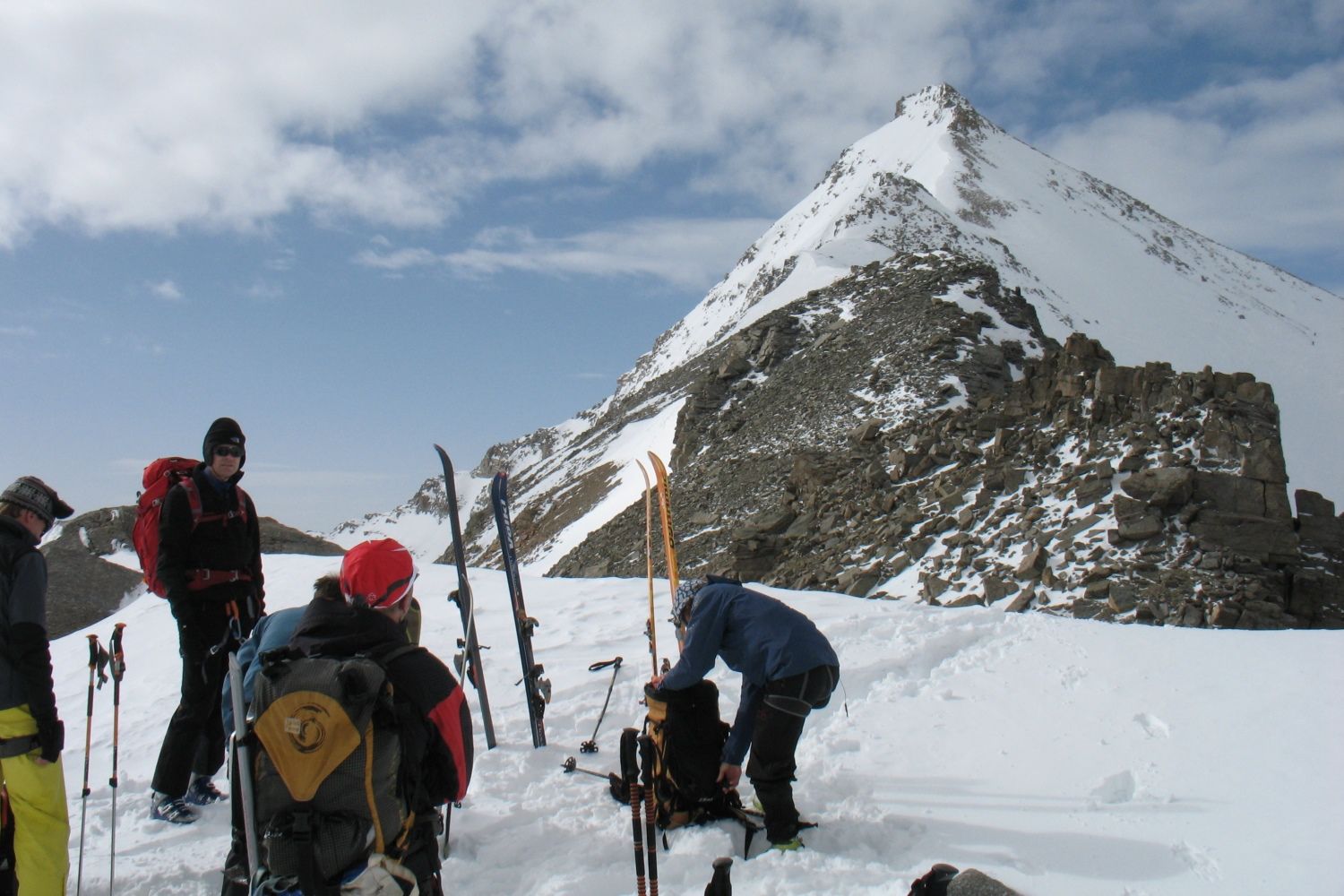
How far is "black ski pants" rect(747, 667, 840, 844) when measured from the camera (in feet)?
14.8

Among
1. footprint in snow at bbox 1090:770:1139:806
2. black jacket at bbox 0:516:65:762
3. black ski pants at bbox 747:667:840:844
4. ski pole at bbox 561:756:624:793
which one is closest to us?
black jacket at bbox 0:516:65:762

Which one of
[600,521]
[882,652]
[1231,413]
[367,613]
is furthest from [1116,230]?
[367,613]

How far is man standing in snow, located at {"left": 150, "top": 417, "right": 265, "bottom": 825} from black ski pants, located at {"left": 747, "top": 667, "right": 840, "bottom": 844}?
3.03m

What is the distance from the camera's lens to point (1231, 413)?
47.6 ft

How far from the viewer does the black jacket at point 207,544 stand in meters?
4.85

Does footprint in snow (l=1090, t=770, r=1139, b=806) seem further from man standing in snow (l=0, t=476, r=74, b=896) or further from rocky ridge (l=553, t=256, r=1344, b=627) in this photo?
rocky ridge (l=553, t=256, r=1344, b=627)

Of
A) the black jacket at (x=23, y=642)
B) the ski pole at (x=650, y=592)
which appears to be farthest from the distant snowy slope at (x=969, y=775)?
the black jacket at (x=23, y=642)

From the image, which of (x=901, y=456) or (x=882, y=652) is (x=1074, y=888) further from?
(x=901, y=456)

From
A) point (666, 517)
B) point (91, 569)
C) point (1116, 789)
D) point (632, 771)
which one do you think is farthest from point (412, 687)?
point (91, 569)

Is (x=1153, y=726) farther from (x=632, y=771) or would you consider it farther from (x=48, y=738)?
(x=48, y=738)

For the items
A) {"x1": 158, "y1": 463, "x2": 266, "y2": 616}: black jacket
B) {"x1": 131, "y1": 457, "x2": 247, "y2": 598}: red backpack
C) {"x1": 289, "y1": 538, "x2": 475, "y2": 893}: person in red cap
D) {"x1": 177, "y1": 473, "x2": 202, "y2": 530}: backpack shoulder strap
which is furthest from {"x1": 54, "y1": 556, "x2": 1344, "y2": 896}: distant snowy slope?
{"x1": 177, "y1": 473, "x2": 202, "y2": 530}: backpack shoulder strap

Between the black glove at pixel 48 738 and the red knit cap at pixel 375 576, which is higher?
the red knit cap at pixel 375 576

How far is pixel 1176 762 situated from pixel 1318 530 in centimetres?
1100

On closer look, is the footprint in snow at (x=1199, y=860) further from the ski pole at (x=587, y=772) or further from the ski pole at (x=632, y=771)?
the ski pole at (x=587, y=772)
